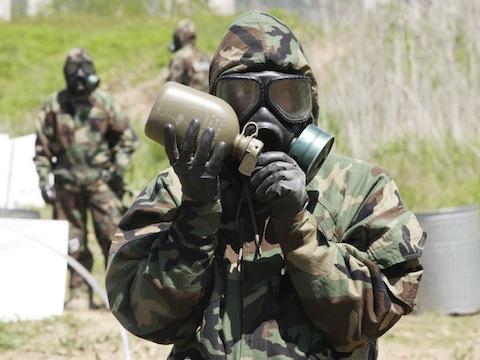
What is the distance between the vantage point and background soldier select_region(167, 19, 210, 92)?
11984mm

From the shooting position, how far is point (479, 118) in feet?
35.3

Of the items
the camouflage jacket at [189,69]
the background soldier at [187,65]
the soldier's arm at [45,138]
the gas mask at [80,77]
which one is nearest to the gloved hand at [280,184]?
the gas mask at [80,77]

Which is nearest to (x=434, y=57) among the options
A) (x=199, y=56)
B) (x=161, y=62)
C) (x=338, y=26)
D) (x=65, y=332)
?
(x=338, y=26)

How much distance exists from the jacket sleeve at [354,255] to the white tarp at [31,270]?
433cm

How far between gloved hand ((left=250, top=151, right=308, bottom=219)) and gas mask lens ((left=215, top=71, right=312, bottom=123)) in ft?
0.55

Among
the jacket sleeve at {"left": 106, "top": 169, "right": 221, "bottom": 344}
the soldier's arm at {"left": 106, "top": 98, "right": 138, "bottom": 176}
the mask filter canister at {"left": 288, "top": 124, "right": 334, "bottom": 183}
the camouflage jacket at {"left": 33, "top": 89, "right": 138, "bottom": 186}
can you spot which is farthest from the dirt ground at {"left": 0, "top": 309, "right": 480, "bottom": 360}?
the mask filter canister at {"left": 288, "top": 124, "right": 334, "bottom": 183}

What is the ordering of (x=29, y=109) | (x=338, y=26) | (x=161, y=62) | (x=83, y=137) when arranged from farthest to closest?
(x=161, y=62), (x=29, y=109), (x=338, y=26), (x=83, y=137)

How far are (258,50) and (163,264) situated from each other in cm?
61

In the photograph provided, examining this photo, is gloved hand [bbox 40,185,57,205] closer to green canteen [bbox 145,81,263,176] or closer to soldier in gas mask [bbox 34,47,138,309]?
soldier in gas mask [bbox 34,47,138,309]

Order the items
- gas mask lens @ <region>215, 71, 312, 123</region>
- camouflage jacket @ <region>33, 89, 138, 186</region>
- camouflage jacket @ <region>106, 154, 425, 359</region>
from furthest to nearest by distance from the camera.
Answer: camouflage jacket @ <region>33, 89, 138, 186</region> < gas mask lens @ <region>215, 71, 312, 123</region> < camouflage jacket @ <region>106, 154, 425, 359</region>

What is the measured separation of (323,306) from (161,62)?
2007 centimetres

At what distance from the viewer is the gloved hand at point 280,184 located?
2230 millimetres

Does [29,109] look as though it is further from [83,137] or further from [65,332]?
[65,332]

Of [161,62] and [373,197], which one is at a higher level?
[373,197]
